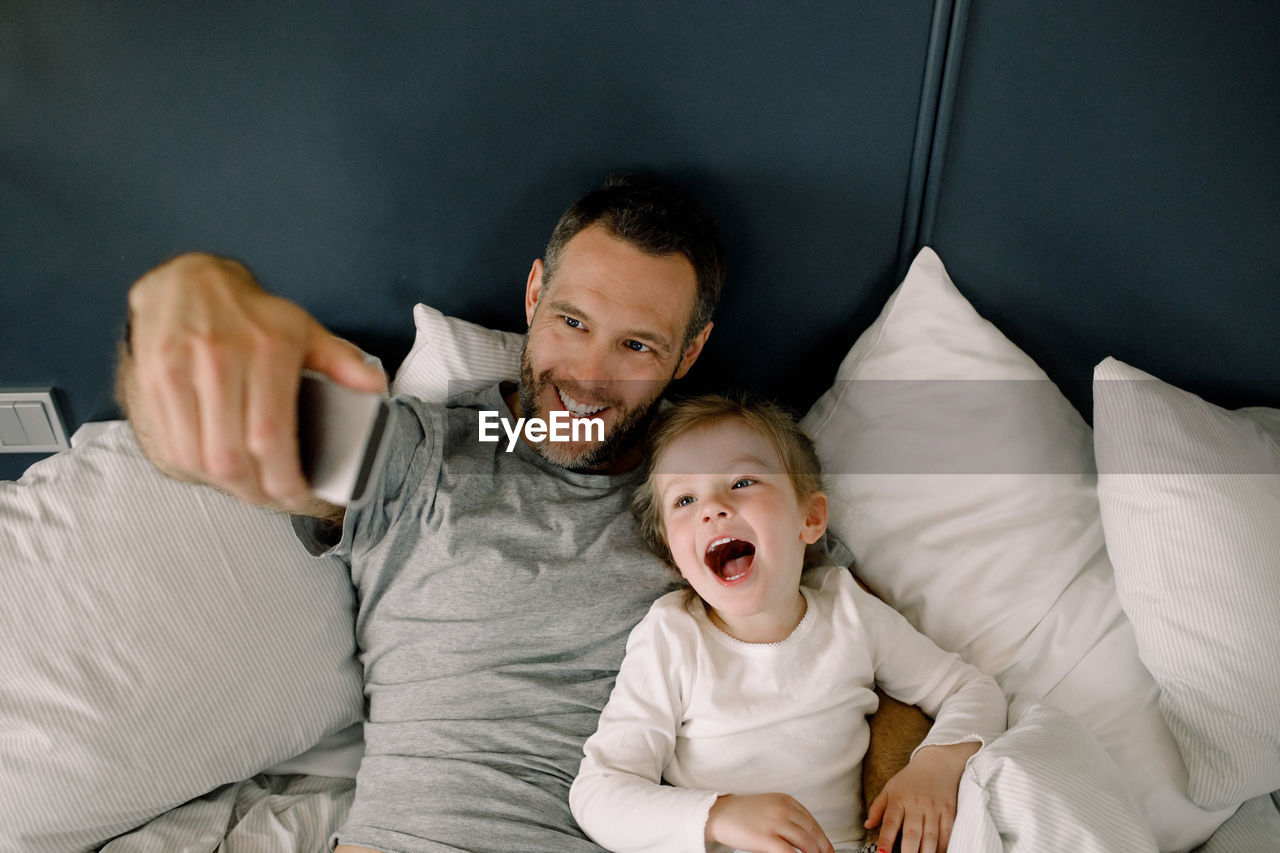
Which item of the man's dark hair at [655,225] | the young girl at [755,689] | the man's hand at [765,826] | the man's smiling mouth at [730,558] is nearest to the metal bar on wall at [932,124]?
the man's dark hair at [655,225]

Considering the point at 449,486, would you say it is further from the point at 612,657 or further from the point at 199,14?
the point at 199,14

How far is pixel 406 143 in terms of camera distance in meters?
1.31

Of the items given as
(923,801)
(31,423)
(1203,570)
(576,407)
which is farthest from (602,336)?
(31,423)

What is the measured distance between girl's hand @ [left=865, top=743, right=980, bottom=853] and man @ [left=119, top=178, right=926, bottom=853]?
0.40 metres

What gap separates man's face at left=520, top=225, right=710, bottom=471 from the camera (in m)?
1.22

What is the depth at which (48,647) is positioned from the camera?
104cm

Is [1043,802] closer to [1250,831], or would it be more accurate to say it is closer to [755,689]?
[755,689]

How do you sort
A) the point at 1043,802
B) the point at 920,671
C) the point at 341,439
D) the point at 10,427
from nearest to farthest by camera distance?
1. the point at 341,439
2. the point at 1043,802
3. the point at 920,671
4. the point at 10,427

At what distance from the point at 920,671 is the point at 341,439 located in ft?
2.95

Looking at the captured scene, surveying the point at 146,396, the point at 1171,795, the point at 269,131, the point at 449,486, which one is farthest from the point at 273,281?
the point at 1171,795

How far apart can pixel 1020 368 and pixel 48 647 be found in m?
1.47

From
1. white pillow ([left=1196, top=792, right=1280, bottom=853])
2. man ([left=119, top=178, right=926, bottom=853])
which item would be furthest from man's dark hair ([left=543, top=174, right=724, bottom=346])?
white pillow ([left=1196, top=792, right=1280, bottom=853])

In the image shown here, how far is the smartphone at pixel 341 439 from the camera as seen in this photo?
0.60m

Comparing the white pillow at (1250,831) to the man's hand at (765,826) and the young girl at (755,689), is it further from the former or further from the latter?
the man's hand at (765,826)
